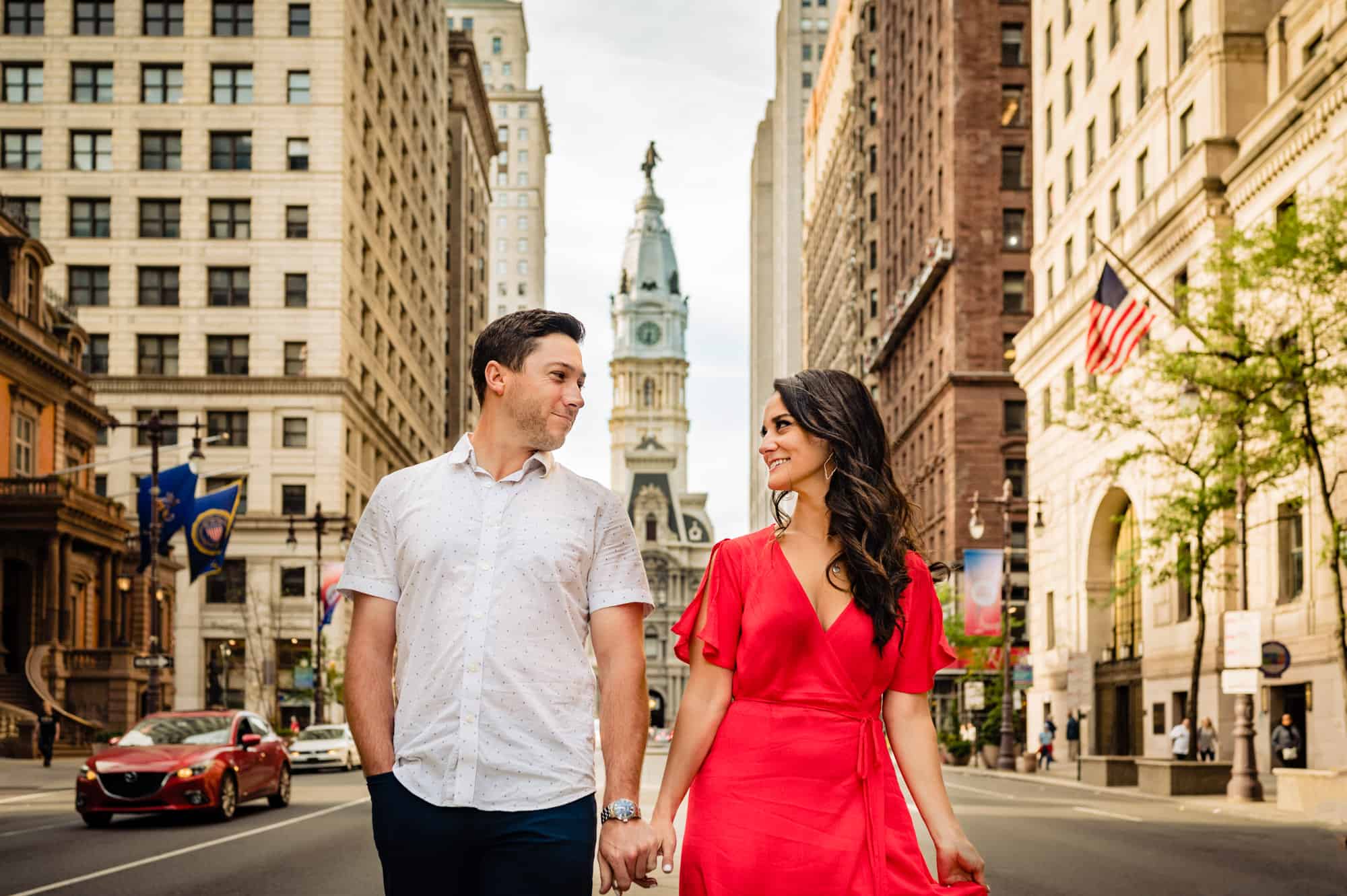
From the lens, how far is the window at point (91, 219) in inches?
2901

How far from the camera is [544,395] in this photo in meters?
5.00

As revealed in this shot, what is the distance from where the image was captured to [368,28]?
8150cm

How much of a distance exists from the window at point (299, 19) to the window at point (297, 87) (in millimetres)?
1837

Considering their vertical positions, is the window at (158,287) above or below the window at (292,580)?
above

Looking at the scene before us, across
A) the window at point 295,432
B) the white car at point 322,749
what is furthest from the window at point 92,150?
the white car at point 322,749

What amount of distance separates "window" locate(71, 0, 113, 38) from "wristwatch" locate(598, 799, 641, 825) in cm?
7675

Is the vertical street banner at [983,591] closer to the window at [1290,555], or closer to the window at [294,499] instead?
the window at [1290,555]

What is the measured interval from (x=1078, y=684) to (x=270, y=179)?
151ft

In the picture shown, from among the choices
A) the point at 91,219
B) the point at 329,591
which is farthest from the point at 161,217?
the point at 329,591

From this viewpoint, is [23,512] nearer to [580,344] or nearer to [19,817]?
[19,817]

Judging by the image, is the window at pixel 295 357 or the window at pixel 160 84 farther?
the window at pixel 160 84

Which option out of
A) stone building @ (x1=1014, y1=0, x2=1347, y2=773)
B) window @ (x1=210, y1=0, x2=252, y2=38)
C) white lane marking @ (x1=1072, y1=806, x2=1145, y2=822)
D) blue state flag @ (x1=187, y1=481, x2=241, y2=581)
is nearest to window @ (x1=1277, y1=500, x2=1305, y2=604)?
stone building @ (x1=1014, y1=0, x2=1347, y2=773)

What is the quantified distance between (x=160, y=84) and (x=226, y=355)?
41.2 ft

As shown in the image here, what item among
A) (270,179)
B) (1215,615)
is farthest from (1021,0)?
(1215,615)
